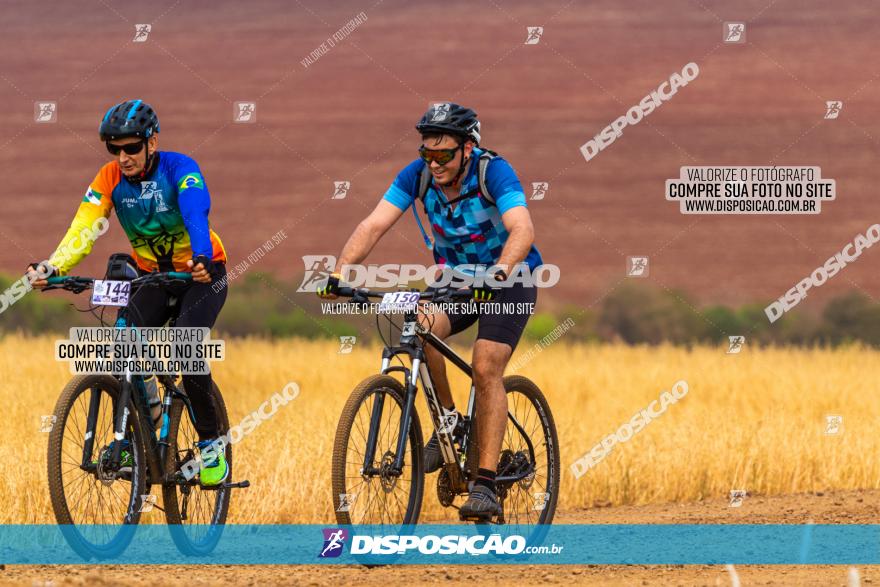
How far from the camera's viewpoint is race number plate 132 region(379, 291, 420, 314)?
343 inches

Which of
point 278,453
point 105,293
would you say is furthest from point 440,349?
point 278,453

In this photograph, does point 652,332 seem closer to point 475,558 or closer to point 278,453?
point 278,453

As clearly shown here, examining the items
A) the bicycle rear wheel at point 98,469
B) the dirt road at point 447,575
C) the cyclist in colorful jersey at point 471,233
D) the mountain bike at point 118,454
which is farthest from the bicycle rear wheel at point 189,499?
the cyclist in colorful jersey at point 471,233

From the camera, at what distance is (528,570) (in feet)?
29.6

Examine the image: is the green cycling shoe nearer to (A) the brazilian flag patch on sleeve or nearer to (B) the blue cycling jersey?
(A) the brazilian flag patch on sleeve

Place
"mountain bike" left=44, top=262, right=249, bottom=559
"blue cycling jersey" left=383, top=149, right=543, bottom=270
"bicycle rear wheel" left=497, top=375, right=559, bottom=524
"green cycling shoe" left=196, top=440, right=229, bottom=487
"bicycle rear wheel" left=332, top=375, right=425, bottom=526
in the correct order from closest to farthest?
"bicycle rear wheel" left=332, top=375, right=425, bottom=526
"mountain bike" left=44, top=262, right=249, bottom=559
"blue cycling jersey" left=383, top=149, right=543, bottom=270
"green cycling shoe" left=196, top=440, right=229, bottom=487
"bicycle rear wheel" left=497, top=375, right=559, bottom=524

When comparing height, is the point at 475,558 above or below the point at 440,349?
below

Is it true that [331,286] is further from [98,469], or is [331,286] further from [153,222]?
[98,469]

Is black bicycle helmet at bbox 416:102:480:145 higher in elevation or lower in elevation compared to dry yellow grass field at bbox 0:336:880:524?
higher

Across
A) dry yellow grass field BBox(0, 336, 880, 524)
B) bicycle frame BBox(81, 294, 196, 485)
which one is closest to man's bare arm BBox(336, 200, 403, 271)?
bicycle frame BBox(81, 294, 196, 485)

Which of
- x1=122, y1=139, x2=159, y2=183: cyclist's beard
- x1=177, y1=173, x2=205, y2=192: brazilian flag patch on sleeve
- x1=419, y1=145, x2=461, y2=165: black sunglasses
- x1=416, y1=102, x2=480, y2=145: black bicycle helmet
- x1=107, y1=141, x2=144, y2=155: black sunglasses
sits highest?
x1=416, y1=102, x2=480, y2=145: black bicycle helmet

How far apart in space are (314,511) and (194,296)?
8.54 feet

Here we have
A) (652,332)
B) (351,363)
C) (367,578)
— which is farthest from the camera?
(652,332)

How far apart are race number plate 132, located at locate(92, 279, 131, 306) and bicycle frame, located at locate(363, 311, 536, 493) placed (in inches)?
58.1
